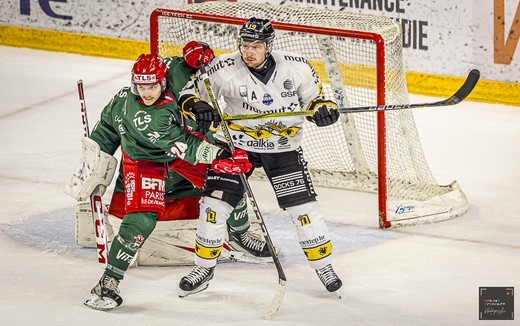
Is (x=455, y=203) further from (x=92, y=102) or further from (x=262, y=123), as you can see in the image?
(x=92, y=102)

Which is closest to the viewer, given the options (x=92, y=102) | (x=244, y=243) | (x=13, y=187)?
(x=244, y=243)

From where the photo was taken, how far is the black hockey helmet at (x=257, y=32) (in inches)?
221

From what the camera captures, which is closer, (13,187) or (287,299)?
(287,299)

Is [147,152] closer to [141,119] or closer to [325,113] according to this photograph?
[141,119]

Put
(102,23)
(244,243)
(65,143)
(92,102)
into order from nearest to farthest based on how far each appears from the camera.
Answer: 1. (244,243)
2. (65,143)
3. (92,102)
4. (102,23)

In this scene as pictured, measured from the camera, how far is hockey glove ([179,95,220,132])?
18.5 feet

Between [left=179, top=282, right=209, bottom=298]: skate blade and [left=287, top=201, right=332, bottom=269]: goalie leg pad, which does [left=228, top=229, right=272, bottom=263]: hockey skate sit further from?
[left=287, top=201, right=332, bottom=269]: goalie leg pad

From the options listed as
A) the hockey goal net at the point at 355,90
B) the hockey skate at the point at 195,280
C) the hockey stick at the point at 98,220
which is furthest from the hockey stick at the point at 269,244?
the hockey goal net at the point at 355,90

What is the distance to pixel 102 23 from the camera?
987 cm

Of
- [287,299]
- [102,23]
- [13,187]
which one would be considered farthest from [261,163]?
[102,23]

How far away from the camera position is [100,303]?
5664 millimetres

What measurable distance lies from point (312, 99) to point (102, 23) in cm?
436

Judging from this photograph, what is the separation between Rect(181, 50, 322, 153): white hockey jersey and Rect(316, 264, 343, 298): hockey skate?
517 mm

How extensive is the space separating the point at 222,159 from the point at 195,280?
0.55 m
